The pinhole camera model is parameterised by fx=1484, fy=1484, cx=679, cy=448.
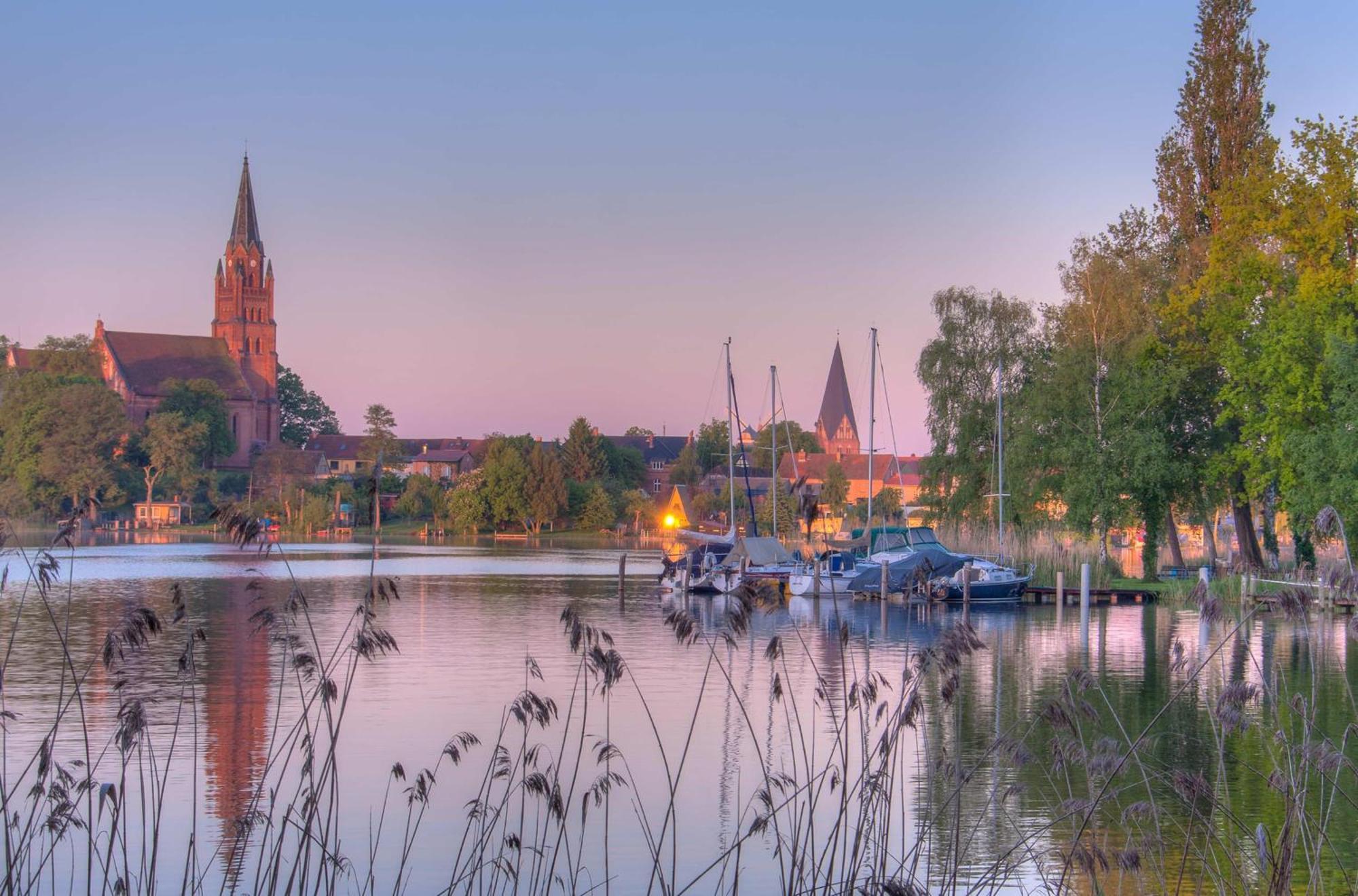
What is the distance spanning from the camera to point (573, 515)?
12638 centimetres

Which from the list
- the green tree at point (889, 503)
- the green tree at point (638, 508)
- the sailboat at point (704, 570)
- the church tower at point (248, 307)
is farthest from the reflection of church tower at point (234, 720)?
the church tower at point (248, 307)

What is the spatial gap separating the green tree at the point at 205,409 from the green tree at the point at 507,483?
103ft

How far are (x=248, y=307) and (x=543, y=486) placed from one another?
73.5 meters

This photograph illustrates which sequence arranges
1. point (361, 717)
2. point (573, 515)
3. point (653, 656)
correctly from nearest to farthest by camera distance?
1. point (361, 717)
2. point (653, 656)
3. point (573, 515)

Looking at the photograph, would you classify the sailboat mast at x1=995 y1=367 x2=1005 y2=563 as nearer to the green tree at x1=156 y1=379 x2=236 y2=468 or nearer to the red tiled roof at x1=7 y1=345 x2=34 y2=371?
the green tree at x1=156 y1=379 x2=236 y2=468

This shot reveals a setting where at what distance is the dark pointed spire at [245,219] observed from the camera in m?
184

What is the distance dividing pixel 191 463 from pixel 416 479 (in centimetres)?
1962

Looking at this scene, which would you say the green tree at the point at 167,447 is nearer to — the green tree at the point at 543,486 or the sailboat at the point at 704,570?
the green tree at the point at 543,486

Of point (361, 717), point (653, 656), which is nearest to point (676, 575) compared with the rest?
point (653, 656)

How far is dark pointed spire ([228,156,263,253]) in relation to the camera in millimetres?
183875

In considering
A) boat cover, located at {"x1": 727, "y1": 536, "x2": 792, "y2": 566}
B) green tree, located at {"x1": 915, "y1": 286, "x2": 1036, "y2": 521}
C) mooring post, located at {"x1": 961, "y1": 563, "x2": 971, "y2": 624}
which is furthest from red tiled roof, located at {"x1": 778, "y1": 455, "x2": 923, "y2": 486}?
mooring post, located at {"x1": 961, "y1": 563, "x2": 971, "y2": 624}

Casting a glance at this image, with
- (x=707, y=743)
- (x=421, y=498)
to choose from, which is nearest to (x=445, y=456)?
(x=421, y=498)

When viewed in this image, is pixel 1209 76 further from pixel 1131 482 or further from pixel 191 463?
pixel 191 463

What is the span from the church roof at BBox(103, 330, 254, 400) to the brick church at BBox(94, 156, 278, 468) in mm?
74
